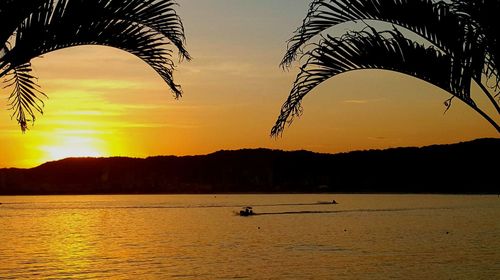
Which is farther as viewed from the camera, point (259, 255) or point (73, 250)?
point (73, 250)

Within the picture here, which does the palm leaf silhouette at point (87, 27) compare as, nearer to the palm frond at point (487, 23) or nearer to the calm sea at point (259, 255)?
the palm frond at point (487, 23)

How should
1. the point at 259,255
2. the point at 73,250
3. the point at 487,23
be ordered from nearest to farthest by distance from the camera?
the point at 487,23, the point at 259,255, the point at 73,250

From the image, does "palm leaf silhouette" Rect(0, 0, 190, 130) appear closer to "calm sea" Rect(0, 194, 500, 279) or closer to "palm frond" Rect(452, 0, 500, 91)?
"palm frond" Rect(452, 0, 500, 91)

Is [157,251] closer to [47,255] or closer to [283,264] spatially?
[47,255]

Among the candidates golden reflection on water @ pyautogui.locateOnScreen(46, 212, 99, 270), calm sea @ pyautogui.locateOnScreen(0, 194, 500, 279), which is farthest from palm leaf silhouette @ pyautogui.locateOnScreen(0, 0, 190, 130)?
golden reflection on water @ pyautogui.locateOnScreen(46, 212, 99, 270)

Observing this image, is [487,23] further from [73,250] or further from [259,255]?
[73,250]

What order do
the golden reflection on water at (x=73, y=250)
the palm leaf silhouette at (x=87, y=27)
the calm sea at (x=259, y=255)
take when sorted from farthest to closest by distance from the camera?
the golden reflection on water at (x=73, y=250) < the calm sea at (x=259, y=255) < the palm leaf silhouette at (x=87, y=27)

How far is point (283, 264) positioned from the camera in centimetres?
4997

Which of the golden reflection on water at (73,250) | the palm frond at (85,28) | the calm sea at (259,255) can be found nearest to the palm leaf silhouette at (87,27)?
the palm frond at (85,28)

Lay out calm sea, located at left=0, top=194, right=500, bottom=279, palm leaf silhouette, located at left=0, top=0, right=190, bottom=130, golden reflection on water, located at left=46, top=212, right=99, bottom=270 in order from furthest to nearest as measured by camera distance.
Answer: golden reflection on water, located at left=46, top=212, right=99, bottom=270
calm sea, located at left=0, top=194, right=500, bottom=279
palm leaf silhouette, located at left=0, top=0, right=190, bottom=130

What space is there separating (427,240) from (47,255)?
36.8 metres

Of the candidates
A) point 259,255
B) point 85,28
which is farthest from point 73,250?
point 85,28

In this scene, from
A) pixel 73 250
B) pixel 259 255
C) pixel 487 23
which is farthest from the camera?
pixel 73 250

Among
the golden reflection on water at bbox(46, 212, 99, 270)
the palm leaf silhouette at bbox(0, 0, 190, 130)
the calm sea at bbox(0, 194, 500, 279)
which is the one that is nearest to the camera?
the palm leaf silhouette at bbox(0, 0, 190, 130)
